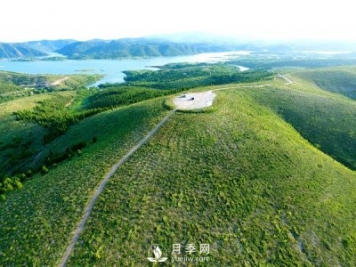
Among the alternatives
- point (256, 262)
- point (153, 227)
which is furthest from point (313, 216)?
point (153, 227)

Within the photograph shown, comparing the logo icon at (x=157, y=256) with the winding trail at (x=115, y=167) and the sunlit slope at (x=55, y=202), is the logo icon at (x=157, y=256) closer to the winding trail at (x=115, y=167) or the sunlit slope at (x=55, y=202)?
the winding trail at (x=115, y=167)

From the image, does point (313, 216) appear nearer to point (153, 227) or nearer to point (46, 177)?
point (153, 227)

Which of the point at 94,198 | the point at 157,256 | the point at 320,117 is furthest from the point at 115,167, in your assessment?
the point at 320,117

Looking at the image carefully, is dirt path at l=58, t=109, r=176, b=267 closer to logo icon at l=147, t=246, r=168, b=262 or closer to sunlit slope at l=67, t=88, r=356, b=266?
sunlit slope at l=67, t=88, r=356, b=266

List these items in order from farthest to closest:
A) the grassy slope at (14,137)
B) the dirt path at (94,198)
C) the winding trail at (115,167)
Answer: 1. the grassy slope at (14,137)
2. the winding trail at (115,167)
3. the dirt path at (94,198)

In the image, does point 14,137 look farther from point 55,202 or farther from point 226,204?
point 226,204

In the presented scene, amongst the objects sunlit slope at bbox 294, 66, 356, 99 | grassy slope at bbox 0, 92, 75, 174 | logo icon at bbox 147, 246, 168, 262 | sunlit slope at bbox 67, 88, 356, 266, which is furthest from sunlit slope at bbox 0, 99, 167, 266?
sunlit slope at bbox 294, 66, 356, 99

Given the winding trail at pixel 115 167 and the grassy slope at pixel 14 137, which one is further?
the grassy slope at pixel 14 137

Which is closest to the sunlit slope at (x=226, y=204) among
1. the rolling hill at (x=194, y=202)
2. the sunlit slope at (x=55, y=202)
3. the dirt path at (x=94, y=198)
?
the rolling hill at (x=194, y=202)
